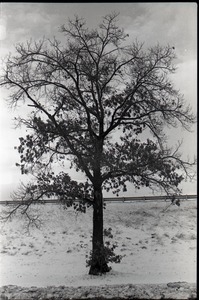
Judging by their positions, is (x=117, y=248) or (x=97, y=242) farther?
(x=117, y=248)

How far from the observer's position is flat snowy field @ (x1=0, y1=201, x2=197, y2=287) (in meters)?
15.1

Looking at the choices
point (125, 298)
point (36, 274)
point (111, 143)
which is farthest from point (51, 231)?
point (125, 298)

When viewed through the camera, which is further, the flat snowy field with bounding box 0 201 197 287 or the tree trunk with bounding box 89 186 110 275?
the flat snowy field with bounding box 0 201 197 287

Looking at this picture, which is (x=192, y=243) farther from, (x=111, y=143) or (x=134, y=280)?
(x=111, y=143)

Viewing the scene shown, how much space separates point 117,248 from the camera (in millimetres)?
19859

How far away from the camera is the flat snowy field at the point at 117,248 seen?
595 inches

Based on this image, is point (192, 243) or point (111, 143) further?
point (192, 243)

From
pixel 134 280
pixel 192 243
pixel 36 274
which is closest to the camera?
pixel 134 280

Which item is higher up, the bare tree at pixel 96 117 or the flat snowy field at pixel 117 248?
the bare tree at pixel 96 117

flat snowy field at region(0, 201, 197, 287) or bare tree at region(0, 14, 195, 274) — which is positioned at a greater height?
bare tree at region(0, 14, 195, 274)

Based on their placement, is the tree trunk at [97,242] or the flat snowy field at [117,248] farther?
the flat snowy field at [117,248]

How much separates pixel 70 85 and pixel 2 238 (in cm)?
1017

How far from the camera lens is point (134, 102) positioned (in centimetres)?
1466

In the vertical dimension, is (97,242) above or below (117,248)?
above
